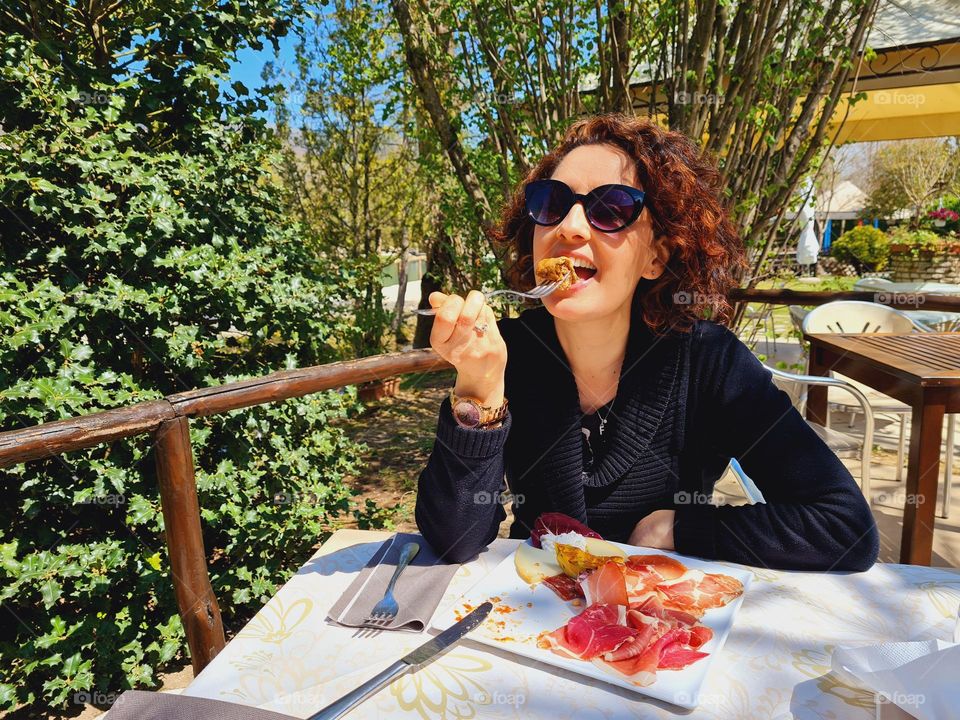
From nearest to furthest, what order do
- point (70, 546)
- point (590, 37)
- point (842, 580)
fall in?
point (842, 580) → point (70, 546) → point (590, 37)

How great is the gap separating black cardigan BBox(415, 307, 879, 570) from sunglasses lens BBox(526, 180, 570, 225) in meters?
0.36

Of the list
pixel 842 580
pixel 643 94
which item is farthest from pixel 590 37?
pixel 842 580

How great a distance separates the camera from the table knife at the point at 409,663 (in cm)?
77

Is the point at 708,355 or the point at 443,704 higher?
the point at 708,355

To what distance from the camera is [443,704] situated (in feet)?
Result: 2.64

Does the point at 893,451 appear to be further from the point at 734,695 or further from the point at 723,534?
the point at 734,695

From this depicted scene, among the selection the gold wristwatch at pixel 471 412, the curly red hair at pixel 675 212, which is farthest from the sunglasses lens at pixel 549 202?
the gold wristwatch at pixel 471 412

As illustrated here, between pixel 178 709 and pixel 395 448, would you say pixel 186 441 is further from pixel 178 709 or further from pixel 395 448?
pixel 395 448

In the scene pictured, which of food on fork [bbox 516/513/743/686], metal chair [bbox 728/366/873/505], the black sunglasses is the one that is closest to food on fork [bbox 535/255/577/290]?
the black sunglasses

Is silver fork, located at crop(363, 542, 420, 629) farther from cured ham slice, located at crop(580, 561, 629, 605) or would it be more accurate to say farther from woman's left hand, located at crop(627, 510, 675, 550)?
woman's left hand, located at crop(627, 510, 675, 550)

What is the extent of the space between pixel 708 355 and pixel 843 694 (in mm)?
915

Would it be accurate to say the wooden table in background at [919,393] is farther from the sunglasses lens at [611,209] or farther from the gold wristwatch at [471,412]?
the gold wristwatch at [471,412]

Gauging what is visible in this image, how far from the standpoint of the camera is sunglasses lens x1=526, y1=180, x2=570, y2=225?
4.77ft

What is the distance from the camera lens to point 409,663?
86cm
